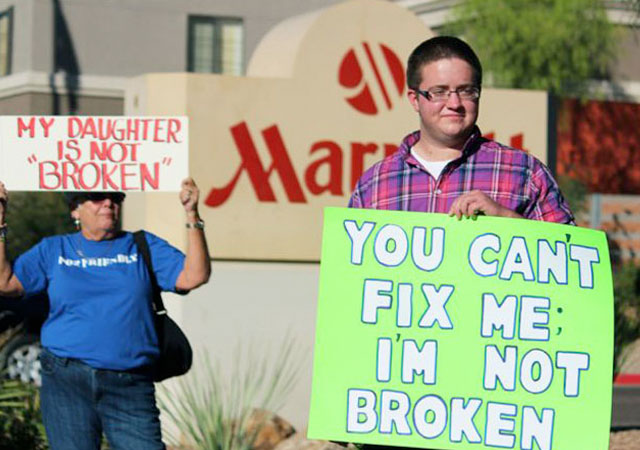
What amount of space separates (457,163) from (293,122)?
620 centimetres

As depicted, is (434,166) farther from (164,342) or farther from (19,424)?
(19,424)

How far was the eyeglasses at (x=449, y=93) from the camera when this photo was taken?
467 centimetres

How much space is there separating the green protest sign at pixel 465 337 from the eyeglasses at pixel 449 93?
0.35 metres

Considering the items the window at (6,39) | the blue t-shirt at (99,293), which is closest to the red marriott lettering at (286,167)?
the blue t-shirt at (99,293)

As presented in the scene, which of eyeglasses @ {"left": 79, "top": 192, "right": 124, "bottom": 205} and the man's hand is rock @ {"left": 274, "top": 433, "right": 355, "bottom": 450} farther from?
the man's hand

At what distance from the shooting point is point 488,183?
187 inches

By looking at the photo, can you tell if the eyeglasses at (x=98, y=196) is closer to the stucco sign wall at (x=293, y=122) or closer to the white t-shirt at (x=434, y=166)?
the white t-shirt at (x=434, y=166)

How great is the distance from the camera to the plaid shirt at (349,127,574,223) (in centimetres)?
475

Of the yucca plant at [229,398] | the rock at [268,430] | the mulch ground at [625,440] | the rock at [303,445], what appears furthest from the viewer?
the rock at [268,430]

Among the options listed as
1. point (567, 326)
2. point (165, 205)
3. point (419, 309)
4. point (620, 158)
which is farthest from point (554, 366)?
point (620, 158)

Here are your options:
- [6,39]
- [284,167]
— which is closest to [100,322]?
[284,167]

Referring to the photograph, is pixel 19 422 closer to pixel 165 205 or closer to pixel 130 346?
pixel 165 205

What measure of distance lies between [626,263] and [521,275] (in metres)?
19.4

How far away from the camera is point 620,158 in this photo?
2697cm
